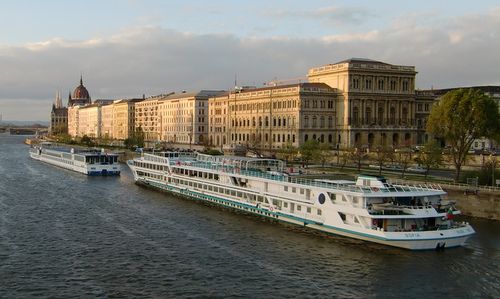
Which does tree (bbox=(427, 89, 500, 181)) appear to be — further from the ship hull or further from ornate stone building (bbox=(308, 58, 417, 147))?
ornate stone building (bbox=(308, 58, 417, 147))

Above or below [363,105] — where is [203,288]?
below

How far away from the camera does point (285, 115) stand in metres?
148

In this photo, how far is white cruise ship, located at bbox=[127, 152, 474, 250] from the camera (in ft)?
167

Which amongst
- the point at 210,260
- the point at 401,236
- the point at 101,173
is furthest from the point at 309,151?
the point at 210,260

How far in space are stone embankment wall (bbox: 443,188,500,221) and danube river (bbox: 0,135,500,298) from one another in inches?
85.6

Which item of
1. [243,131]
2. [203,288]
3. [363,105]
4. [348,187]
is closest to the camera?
[203,288]

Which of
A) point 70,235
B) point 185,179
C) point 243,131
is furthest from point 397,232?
point 243,131

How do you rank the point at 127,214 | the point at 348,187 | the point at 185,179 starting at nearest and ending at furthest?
the point at 348,187, the point at 127,214, the point at 185,179

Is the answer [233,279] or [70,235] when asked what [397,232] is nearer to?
[233,279]

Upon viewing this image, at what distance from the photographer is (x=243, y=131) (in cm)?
16688

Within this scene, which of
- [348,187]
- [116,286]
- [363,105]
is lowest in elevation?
[116,286]

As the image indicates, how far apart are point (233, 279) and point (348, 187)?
17.3 meters

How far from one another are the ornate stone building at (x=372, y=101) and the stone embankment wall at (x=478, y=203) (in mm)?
71015

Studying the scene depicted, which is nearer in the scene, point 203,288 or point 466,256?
point 203,288
